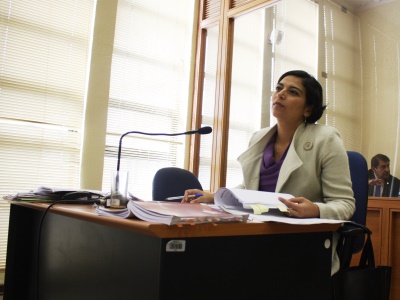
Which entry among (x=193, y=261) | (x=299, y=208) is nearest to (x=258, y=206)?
(x=299, y=208)

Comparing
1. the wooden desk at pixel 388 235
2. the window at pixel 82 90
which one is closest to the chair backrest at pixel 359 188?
the wooden desk at pixel 388 235

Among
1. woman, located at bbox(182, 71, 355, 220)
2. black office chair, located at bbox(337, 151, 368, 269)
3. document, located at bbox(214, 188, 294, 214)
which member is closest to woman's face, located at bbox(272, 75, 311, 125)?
woman, located at bbox(182, 71, 355, 220)

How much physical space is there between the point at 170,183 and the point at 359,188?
3.86 ft

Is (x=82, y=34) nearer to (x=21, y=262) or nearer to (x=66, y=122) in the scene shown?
(x=66, y=122)

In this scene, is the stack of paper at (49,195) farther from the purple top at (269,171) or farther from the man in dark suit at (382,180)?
the man in dark suit at (382,180)

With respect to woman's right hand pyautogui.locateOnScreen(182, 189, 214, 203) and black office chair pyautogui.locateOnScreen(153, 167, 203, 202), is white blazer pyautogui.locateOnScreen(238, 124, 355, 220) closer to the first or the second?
woman's right hand pyautogui.locateOnScreen(182, 189, 214, 203)

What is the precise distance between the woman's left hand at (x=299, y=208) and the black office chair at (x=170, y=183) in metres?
1.30

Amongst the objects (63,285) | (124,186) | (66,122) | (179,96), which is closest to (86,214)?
(124,186)

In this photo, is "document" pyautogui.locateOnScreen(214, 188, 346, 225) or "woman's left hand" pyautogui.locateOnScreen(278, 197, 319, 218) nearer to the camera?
"document" pyautogui.locateOnScreen(214, 188, 346, 225)

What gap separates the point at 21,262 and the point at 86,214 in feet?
3.21

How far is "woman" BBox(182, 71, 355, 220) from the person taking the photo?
4.77 feet

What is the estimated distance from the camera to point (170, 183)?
96.0 inches

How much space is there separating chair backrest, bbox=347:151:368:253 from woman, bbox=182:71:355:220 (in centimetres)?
15

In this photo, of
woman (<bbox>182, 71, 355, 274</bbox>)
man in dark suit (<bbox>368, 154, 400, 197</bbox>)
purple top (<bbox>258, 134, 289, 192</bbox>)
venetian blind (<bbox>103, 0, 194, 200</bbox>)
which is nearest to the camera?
woman (<bbox>182, 71, 355, 274</bbox>)
